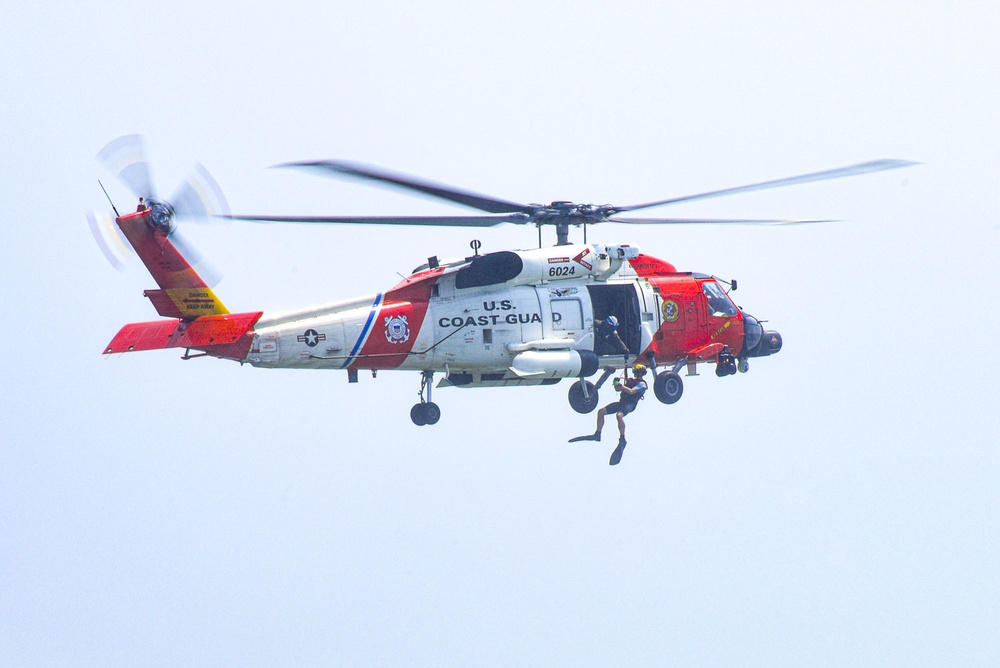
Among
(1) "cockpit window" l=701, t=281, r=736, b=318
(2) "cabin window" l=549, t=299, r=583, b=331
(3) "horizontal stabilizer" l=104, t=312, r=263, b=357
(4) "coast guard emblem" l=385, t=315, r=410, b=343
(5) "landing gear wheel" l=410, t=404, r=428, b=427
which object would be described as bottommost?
(5) "landing gear wheel" l=410, t=404, r=428, b=427

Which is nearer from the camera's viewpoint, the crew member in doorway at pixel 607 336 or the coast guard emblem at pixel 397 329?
the coast guard emblem at pixel 397 329

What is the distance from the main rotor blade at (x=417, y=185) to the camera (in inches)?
809

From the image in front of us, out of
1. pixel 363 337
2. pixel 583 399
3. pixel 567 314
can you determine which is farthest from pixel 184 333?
pixel 583 399

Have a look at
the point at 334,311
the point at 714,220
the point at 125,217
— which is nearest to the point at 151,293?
the point at 125,217

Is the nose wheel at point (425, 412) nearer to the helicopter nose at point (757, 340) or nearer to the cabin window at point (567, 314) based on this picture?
the cabin window at point (567, 314)

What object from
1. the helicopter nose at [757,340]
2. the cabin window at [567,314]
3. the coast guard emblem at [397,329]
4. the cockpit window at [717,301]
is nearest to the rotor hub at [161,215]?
the coast guard emblem at [397,329]

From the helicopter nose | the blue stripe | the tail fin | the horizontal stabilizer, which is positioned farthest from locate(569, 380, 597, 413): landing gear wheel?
the tail fin

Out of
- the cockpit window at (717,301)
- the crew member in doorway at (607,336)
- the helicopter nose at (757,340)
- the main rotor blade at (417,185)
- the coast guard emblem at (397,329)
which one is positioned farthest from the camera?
the helicopter nose at (757,340)

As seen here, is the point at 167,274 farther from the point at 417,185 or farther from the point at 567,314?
the point at 567,314

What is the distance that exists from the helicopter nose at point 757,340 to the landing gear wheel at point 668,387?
6.55 ft

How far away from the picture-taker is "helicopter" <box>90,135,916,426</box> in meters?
22.0

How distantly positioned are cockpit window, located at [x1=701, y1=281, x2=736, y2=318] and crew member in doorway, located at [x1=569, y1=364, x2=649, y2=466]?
219 cm

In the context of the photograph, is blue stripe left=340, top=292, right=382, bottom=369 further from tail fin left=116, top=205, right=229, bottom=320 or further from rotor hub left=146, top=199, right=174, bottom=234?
rotor hub left=146, top=199, right=174, bottom=234

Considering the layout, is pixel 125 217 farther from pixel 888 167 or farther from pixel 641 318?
pixel 888 167
